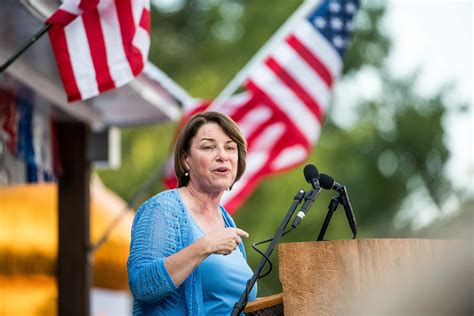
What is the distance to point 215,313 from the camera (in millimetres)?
4230

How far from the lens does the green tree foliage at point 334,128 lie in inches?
1014

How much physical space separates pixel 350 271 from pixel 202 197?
0.92 m

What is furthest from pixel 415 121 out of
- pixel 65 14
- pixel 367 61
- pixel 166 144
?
pixel 65 14

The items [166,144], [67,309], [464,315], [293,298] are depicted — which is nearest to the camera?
[464,315]

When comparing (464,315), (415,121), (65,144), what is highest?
(415,121)

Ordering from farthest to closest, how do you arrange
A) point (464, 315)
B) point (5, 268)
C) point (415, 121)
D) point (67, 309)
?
point (415, 121) < point (67, 309) < point (5, 268) < point (464, 315)

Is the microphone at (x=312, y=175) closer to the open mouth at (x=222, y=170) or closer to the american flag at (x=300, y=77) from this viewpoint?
the open mouth at (x=222, y=170)

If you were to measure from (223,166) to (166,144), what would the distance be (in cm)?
2139

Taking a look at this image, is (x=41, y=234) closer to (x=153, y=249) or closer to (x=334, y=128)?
(x=153, y=249)

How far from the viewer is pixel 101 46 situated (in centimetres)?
592

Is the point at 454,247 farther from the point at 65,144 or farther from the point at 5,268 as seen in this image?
the point at 65,144

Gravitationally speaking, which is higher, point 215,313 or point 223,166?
point 223,166

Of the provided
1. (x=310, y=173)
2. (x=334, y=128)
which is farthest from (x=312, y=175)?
(x=334, y=128)

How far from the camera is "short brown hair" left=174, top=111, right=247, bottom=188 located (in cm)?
443
